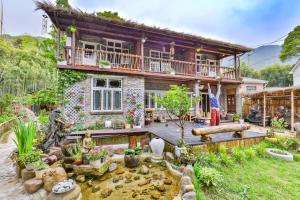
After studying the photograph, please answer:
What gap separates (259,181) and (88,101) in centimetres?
753

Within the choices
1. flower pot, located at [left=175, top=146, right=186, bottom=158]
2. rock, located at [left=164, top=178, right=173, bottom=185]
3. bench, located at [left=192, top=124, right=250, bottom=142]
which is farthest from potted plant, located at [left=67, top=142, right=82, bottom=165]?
bench, located at [left=192, top=124, right=250, bottom=142]

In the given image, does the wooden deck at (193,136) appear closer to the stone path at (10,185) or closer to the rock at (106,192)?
the rock at (106,192)

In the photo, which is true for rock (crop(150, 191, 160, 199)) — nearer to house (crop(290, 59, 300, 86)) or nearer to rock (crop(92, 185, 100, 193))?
rock (crop(92, 185, 100, 193))

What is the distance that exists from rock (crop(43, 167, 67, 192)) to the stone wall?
4948 mm

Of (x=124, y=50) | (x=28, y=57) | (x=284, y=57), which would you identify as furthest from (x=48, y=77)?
(x=284, y=57)

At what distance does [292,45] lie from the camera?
1733 cm

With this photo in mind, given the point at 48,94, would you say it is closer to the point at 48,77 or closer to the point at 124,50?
the point at 48,77

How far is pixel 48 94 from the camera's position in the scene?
36.9 ft

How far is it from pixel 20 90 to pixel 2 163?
13.7 m

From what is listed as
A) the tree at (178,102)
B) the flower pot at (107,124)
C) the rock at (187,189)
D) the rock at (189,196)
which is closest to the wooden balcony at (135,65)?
the flower pot at (107,124)

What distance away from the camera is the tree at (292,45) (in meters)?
16.8

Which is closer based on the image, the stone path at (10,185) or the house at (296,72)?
the stone path at (10,185)

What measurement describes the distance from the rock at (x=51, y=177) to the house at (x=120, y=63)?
16.4 ft

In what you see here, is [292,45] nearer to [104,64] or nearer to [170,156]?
A: [104,64]
